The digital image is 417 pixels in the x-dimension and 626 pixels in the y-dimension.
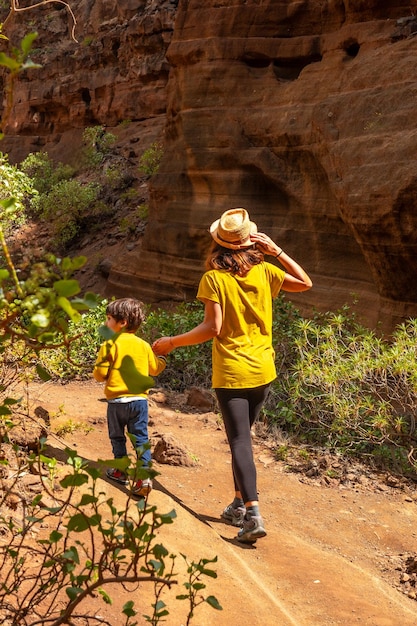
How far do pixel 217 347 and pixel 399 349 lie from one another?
7.31ft

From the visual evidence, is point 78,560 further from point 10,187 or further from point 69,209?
point 69,209

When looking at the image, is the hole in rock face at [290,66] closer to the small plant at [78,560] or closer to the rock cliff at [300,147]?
the rock cliff at [300,147]

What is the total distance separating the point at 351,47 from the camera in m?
9.02

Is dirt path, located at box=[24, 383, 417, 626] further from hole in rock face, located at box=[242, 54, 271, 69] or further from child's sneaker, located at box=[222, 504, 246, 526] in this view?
hole in rock face, located at box=[242, 54, 271, 69]

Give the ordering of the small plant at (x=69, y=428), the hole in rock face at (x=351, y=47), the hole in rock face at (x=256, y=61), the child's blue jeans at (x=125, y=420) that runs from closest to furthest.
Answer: the child's blue jeans at (x=125, y=420)
the small plant at (x=69, y=428)
the hole in rock face at (x=351, y=47)
the hole in rock face at (x=256, y=61)

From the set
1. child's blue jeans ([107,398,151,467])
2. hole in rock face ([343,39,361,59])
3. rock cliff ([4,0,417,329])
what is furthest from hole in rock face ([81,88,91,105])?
child's blue jeans ([107,398,151,467])

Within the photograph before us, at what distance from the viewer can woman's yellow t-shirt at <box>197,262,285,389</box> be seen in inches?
167

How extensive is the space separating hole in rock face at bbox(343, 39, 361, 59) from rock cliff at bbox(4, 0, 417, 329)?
0.02 m

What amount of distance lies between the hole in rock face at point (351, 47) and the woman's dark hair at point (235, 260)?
553 centimetres

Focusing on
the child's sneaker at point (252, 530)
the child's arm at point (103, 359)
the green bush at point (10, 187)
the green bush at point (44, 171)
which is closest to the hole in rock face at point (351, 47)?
the green bush at point (10, 187)

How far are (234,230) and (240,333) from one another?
23.5 inches

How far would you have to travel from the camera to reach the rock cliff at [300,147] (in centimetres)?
751

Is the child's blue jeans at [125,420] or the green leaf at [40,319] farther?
the child's blue jeans at [125,420]

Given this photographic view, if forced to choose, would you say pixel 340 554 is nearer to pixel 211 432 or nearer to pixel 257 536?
pixel 257 536
